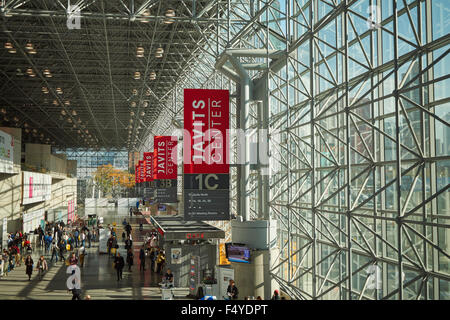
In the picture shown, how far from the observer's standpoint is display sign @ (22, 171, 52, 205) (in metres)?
34.0

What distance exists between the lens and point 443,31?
9.95 m

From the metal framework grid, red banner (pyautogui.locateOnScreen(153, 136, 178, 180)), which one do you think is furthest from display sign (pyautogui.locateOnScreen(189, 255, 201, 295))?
the metal framework grid

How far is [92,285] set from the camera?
20.2 metres

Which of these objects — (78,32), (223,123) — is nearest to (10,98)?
(78,32)

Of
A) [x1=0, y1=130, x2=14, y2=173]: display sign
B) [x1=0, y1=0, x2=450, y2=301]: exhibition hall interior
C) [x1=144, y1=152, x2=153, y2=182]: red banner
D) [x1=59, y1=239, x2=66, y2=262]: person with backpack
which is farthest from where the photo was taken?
[x1=144, y1=152, x2=153, y2=182]: red banner

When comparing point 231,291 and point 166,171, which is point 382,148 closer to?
point 231,291

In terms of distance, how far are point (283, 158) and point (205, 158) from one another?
5.83 m

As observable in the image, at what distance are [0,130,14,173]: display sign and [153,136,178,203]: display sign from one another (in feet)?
29.9

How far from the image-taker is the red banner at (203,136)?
48.7ft

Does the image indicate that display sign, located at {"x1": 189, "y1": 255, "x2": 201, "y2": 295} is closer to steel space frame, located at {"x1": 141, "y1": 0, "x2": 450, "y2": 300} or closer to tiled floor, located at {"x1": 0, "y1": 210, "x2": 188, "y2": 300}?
tiled floor, located at {"x1": 0, "y1": 210, "x2": 188, "y2": 300}

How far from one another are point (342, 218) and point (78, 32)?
67.2 feet

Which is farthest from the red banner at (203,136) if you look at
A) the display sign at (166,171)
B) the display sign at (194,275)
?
the display sign at (166,171)

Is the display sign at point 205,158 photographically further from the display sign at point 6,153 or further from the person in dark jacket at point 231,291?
the display sign at point 6,153

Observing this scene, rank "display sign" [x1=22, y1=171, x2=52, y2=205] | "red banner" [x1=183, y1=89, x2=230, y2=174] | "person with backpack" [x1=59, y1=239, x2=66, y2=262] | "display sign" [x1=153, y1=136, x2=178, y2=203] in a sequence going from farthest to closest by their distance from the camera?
"display sign" [x1=22, y1=171, x2=52, y2=205], "person with backpack" [x1=59, y1=239, x2=66, y2=262], "display sign" [x1=153, y1=136, x2=178, y2=203], "red banner" [x1=183, y1=89, x2=230, y2=174]
